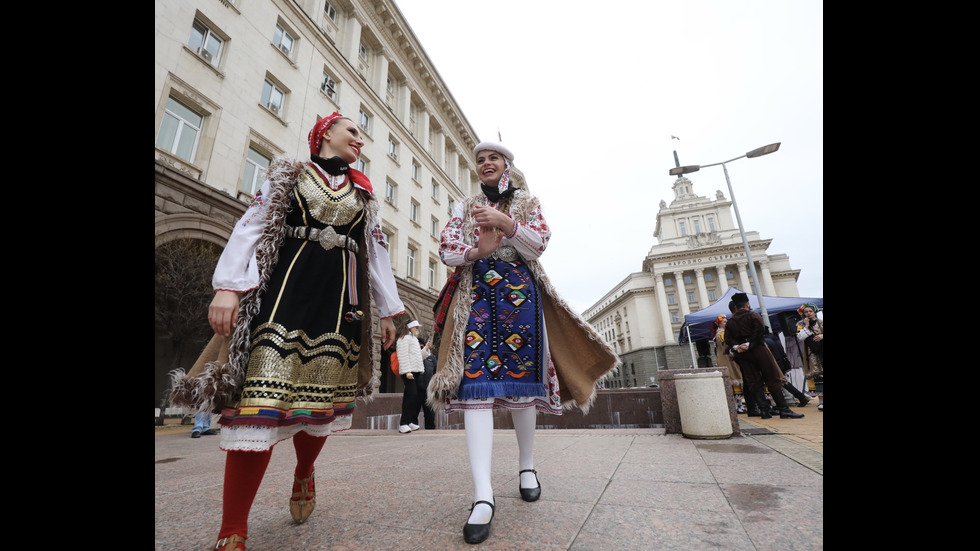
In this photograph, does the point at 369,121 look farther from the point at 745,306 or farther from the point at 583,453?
the point at 583,453

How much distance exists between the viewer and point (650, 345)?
57719 millimetres

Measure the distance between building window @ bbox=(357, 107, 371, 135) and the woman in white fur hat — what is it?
1668 cm

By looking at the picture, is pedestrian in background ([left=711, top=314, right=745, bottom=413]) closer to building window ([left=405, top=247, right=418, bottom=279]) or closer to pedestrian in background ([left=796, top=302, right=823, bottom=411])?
pedestrian in background ([left=796, top=302, right=823, bottom=411])

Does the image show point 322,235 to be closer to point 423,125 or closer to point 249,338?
point 249,338

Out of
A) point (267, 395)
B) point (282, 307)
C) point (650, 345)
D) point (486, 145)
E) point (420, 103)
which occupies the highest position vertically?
point (420, 103)

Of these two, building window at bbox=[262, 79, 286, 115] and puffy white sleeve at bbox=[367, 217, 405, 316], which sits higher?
building window at bbox=[262, 79, 286, 115]

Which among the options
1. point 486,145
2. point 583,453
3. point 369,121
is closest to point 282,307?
point 486,145

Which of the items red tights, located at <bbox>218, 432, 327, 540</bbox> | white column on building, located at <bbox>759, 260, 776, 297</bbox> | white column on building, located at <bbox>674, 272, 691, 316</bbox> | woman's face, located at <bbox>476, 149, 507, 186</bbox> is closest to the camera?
red tights, located at <bbox>218, 432, 327, 540</bbox>

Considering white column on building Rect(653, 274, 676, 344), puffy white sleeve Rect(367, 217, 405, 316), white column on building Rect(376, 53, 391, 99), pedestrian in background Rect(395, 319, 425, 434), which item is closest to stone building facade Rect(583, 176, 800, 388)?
white column on building Rect(653, 274, 676, 344)

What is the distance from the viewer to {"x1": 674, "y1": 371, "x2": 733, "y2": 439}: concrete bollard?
4.44 metres

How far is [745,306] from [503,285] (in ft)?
20.5

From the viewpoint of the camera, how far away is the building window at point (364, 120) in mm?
17391

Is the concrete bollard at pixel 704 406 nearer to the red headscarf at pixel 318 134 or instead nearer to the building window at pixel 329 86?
the red headscarf at pixel 318 134
